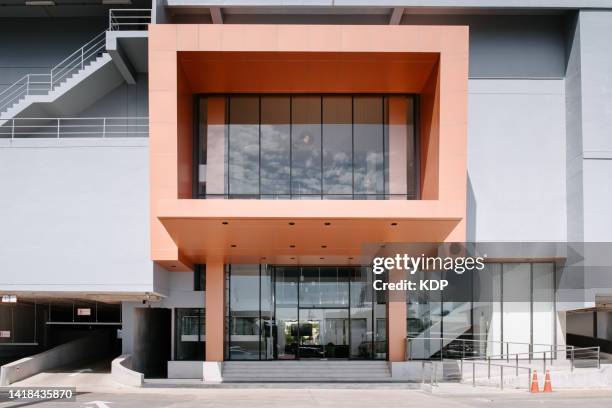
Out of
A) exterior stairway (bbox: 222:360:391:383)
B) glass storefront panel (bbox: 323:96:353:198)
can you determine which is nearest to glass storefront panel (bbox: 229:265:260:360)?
exterior stairway (bbox: 222:360:391:383)

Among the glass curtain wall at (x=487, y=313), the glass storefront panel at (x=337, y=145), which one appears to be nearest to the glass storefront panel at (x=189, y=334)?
the glass storefront panel at (x=337, y=145)

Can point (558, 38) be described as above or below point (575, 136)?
above

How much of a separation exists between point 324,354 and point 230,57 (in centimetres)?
1450

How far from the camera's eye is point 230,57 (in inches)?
906

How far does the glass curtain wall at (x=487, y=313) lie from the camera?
29.2 meters

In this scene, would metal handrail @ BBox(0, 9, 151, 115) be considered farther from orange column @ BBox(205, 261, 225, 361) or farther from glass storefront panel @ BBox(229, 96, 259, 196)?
orange column @ BBox(205, 261, 225, 361)

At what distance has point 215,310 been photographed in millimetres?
28797

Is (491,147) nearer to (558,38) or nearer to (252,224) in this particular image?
(558,38)

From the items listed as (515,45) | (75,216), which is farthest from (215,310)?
(515,45)

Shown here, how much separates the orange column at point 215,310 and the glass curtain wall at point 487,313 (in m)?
7.99

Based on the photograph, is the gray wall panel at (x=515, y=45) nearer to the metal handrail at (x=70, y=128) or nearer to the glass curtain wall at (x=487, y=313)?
the glass curtain wall at (x=487, y=313)

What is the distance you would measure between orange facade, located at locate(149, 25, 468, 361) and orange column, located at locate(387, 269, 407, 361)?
4677 millimetres

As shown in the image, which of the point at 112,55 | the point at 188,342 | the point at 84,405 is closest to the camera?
the point at 84,405

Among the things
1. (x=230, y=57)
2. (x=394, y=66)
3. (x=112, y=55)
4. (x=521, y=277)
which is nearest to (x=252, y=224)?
(x=230, y=57)
